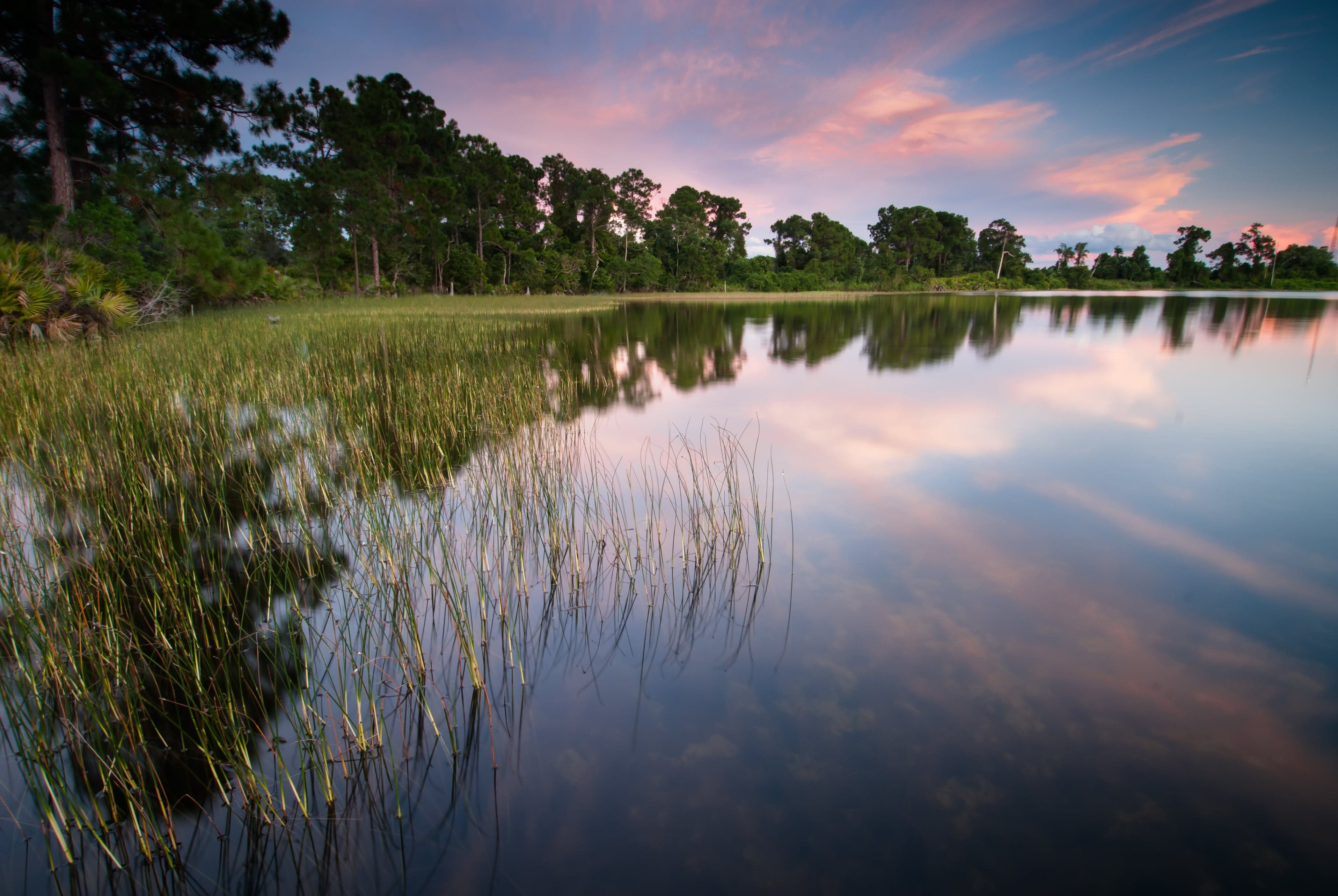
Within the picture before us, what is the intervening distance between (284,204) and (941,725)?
30758 millimetres

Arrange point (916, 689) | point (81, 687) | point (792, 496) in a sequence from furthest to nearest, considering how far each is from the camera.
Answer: point (792, 496)
point (916, 689)
point (81, 687)

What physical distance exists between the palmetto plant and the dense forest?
41 mm

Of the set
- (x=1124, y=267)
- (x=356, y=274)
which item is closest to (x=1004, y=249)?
(x=1124, y=267)

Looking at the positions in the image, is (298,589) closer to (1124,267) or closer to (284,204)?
(284,204)

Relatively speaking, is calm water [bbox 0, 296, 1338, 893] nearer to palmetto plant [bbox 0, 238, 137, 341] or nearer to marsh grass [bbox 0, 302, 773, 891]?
marsh grass [bbox 0, 302, 773, 891]

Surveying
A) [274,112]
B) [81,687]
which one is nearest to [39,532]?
[81,687]

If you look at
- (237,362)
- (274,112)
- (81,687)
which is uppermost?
(274,112)

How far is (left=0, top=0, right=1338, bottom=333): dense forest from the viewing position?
1168 cm

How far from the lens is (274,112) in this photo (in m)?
13.9

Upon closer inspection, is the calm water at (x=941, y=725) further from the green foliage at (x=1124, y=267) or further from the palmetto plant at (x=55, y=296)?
the green foliage at (x=1124, y=267)

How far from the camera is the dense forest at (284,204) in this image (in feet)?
38.3

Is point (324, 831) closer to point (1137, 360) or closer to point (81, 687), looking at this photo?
point (81, 687)

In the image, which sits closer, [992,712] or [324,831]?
[324,831]

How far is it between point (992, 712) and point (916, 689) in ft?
0.93
